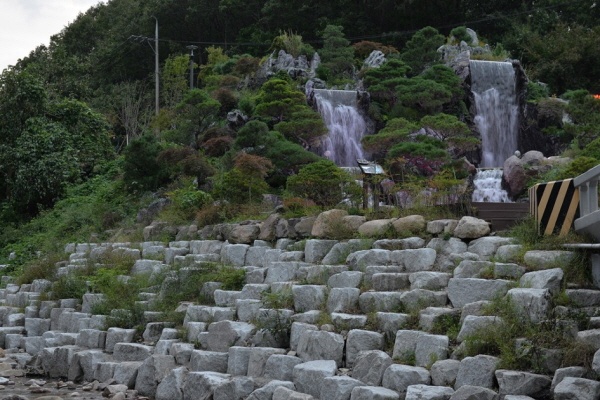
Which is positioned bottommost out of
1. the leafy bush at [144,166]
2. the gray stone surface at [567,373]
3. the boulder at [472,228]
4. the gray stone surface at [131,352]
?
the gray stone surface at [131,352]

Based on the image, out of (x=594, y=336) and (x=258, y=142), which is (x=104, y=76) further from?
(x=594, y=336)

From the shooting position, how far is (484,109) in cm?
2606

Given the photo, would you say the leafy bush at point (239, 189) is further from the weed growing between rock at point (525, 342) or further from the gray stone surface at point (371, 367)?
the weed growing between rock at point (525, 342)

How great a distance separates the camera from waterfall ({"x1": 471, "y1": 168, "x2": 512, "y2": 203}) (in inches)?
772

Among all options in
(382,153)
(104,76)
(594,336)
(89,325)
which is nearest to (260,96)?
(382,153)

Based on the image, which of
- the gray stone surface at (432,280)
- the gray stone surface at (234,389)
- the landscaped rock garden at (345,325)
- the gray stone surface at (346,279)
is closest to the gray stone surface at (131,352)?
the landscaped rock garden at (345,325)

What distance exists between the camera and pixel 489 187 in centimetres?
2011

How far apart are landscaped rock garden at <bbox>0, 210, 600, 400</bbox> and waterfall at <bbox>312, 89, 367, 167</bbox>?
9.00 metres

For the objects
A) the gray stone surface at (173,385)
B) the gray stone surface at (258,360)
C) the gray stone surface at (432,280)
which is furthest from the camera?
the gray stone surface at (173,385)

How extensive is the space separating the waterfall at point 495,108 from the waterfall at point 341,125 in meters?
3.63

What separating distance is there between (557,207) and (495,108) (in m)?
17.1

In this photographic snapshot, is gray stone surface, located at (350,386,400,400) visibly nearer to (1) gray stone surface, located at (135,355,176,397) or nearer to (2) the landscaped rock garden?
(2) the landscaped rock garden

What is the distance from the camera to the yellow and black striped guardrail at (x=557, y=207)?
9289 mm

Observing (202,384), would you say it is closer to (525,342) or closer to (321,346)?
(321,346)
